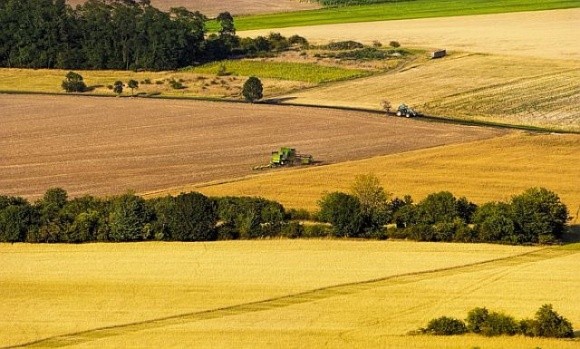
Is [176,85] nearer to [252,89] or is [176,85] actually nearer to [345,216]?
[252,89]

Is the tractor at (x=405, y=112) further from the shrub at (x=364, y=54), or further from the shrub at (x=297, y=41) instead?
the shrub at (x=297, y=41)

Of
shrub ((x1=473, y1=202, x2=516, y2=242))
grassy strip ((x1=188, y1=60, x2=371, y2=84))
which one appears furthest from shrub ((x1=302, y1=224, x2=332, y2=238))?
grassy strip ((x1=188, y1=60, x2=371, y2=84))

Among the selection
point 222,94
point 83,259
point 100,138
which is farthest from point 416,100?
point 83,259

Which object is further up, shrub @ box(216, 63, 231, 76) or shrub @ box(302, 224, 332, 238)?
shrub @ box(216, 63, 231, 76)

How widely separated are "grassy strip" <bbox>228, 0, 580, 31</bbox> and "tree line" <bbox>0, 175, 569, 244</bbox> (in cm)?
8119

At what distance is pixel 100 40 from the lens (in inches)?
4409

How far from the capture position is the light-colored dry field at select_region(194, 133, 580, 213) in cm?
6191

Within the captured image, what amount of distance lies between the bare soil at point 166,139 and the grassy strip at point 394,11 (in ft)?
154

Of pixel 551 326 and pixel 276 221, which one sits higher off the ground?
pixel 276 221

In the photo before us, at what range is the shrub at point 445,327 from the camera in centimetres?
3934

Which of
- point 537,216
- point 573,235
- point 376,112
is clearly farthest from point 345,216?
point 376,112

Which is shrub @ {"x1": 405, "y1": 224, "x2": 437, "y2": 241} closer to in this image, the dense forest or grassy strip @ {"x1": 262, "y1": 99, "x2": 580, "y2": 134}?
grassy strip @ {"x1": 262, "y1": 99, "x2": 580, "y2": 134}

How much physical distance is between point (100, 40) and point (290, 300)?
72.9m

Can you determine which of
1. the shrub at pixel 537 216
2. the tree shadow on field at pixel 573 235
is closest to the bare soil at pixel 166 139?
the tree shadow on field at pixel 573 235
